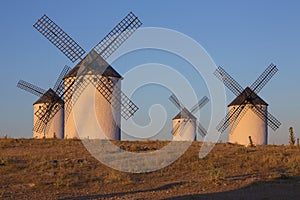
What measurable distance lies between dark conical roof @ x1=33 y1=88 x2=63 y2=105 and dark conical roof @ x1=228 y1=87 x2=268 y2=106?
13679mm

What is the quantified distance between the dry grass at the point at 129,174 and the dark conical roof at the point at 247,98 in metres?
14.2

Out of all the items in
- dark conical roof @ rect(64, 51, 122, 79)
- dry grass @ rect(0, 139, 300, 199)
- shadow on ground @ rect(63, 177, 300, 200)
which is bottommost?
shadow on ground @ rect(63, 177, 300, 200)

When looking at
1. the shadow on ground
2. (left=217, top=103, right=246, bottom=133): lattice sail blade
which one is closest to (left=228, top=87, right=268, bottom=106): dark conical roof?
(left=217, top=103, right=246, bottom=133): lattice sail blade

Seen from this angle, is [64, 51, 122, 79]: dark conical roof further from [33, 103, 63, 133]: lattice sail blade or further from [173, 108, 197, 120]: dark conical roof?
[173, 108, 197, 120]: dark conical roof

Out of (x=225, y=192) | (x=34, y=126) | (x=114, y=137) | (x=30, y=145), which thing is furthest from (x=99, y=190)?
(x=34, y=126)

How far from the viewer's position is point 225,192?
14172 millimetres

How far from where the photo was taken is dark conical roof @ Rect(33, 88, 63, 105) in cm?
3265

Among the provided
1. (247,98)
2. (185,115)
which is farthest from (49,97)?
(185,115)

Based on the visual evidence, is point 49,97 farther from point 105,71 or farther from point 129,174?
point 129,174

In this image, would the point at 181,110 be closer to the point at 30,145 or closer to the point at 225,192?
the point at 30,145

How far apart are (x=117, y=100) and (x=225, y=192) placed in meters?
15.3

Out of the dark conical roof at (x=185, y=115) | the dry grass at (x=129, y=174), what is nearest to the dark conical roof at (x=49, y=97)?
the dry grass at (x=129, y=174)

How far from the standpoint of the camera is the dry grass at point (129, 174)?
14.7 meters

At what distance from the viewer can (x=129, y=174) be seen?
17859mm
